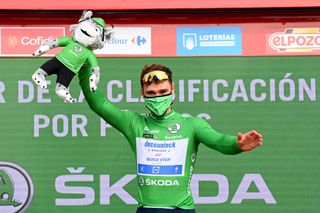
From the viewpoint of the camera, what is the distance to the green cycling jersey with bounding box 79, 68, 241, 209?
3559mm

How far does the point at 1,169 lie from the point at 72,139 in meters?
0.62

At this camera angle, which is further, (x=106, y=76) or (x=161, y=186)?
(x=106, y=76)

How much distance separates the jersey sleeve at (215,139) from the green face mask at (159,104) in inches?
9.1

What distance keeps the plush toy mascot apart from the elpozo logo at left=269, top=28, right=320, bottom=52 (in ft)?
6.04

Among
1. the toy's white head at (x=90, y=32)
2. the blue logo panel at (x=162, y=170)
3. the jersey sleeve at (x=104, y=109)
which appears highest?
the toy's white head at (x=90, y=32)

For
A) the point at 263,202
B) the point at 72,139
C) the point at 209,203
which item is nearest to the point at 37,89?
the point at 72,139

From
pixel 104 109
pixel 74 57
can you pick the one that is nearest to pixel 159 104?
pixel 104 109

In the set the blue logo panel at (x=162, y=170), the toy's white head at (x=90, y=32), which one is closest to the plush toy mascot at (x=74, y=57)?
the toy's white head at (x=90, y=32)

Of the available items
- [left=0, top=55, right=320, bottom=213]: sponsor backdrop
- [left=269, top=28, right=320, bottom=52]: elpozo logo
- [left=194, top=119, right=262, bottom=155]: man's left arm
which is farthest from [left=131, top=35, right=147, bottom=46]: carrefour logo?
[left=194, top=119, right=262, bottom=155]: man's left arm

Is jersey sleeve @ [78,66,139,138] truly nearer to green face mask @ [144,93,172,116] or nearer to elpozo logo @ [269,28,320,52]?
green face mask @ [144,93,172,116]

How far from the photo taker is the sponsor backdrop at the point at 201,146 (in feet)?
16.4

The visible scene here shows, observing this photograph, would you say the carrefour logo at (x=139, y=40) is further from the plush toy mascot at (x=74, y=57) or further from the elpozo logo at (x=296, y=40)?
the plush toy mascot at (x=74, y=57)

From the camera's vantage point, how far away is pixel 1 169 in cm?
500

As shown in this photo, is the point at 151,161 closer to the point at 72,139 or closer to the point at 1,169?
the point at 72,139
